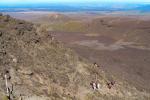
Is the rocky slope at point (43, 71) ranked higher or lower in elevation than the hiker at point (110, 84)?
higher

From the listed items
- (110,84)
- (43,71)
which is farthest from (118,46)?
(43,71)

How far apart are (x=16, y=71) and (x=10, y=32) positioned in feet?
11.3

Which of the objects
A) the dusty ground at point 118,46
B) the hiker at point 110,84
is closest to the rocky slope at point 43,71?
the hiker at point 110,84

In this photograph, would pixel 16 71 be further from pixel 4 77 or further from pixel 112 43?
pixel 112 43

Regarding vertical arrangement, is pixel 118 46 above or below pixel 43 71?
below

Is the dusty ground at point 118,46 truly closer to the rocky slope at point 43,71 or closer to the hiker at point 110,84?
the hiker at point 110,84

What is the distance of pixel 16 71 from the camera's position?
16.5 m

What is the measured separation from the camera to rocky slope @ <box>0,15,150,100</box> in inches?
629

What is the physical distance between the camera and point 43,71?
1736 centimetres

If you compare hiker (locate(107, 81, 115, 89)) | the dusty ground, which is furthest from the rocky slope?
the dusty ground

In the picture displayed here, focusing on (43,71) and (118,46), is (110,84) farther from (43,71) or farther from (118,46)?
(118,46)

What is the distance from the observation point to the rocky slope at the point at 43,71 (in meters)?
16.0

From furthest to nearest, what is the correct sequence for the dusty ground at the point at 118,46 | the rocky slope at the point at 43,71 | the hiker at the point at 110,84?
1. the dusty ground at the point at 118,46
2. the hiker at the point at 110,84
3. the rocky slope at the point at 43,71

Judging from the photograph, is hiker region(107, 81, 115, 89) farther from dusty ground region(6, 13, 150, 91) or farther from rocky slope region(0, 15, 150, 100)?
dusty ground region(6, 13, 150, 91)
